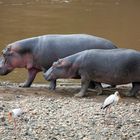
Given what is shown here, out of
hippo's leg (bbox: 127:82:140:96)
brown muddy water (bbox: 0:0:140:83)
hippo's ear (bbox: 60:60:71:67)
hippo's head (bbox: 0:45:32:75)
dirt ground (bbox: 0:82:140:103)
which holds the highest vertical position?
hippo's ear (bbox: 60:60:71:67)

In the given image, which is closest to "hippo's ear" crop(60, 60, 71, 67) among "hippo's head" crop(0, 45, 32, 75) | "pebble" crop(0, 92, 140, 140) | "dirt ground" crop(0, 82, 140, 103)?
"dirt ground" crop(0, 82, 140, 103)

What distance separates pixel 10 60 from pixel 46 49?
793 millimetres

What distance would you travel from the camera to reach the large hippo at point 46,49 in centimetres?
989

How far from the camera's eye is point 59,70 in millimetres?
9578

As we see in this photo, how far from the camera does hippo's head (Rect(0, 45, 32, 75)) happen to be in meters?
10.1

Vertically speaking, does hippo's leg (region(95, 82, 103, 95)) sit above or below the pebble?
below

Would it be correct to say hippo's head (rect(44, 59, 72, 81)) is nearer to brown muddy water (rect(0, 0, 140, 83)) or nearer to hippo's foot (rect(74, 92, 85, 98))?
hippo's foot (rect(74, 92, 85, 98))

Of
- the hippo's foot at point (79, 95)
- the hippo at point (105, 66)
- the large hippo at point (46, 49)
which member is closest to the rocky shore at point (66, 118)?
the hippo's foot at point (79, 95)

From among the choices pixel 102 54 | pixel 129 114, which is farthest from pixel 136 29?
pixel 129 114

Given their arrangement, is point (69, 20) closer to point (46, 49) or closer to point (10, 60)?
point (10, 60)

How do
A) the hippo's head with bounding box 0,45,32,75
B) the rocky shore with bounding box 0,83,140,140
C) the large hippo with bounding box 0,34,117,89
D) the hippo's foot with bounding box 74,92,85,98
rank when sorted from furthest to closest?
1. the hippo's head with bounding box 0,45,32,75
2. the large hippo with bounding box 0,34,117,89
3. the hippo's foot with bounding box 74,92,85,98
4. the rocky shore with bounding box 0,83,140,140

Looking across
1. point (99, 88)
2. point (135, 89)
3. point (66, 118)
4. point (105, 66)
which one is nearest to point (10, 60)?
point (99, 88)

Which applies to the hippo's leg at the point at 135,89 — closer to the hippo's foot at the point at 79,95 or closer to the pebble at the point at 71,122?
the hippo's foot at the point at 79,95

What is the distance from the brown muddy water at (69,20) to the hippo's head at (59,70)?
6.30 ft
